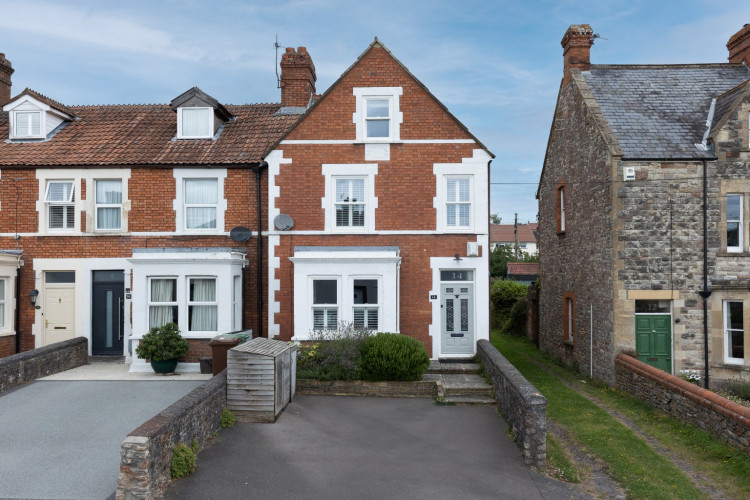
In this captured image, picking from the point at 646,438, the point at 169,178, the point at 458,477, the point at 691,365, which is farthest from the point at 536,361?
the point at 169,178

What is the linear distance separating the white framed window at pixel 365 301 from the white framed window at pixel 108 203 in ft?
26.1

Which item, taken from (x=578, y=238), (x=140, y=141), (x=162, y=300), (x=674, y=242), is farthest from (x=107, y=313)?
(x=674, y=242)

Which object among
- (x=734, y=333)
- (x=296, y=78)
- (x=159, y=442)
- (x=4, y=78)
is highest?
(x=4, y=78)

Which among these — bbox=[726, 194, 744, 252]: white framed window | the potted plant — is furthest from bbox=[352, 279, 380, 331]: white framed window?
bbox=[726, 194, 744, 252]: white framed window

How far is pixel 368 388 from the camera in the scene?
11.9 meters

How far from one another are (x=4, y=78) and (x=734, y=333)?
2639 centimetres

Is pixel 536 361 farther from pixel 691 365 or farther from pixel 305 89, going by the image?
pixel 305 89

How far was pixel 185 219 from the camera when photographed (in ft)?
51.6

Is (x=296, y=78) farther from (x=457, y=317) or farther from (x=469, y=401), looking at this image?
(x=469, y=401)

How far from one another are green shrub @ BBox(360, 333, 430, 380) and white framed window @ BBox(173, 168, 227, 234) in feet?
21.7

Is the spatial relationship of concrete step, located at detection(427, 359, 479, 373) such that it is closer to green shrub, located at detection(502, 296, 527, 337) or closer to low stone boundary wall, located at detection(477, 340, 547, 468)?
low stone boundary wall, located at detection(477, 340, 547, 468)

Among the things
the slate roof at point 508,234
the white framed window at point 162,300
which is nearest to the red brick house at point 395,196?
the white framed window at point 162,300

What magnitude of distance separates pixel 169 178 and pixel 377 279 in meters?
7.33

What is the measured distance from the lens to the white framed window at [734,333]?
→ 567 inches
